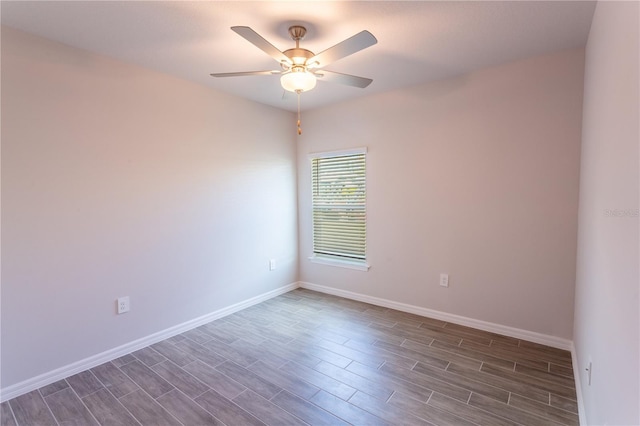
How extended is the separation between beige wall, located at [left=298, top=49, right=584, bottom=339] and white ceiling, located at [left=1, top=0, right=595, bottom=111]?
0.99 ft

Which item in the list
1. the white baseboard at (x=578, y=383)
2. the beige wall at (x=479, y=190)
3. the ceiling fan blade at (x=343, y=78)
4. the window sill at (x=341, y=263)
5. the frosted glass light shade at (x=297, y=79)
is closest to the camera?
the white baseboard at (x=578, y=383)

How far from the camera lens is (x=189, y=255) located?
3.03 m

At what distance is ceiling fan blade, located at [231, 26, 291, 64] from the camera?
1593 millimetres

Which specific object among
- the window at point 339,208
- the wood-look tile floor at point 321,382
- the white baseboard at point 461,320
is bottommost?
the wood-look tile floor at point 321,382

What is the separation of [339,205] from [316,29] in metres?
2.18

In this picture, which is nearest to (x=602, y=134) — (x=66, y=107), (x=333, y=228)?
Answer: (x=333, y=228)

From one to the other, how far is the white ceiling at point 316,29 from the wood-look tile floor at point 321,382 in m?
2.40

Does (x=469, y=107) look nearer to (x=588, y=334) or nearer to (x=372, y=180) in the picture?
(x=372, y=180)

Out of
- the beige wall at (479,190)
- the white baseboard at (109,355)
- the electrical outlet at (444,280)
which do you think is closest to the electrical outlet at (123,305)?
the white baseboard at (109,355)

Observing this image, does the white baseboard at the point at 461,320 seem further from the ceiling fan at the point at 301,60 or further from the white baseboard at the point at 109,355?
the ceiling fan at the point at 301,60

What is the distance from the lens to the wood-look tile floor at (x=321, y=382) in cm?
184

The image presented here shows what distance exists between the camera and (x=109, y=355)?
2.49 metres

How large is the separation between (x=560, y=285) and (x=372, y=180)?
1969mm

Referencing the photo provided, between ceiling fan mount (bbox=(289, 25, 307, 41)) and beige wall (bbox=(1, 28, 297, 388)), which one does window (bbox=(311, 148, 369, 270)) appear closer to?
beige wall (bbox=(1, 28, 297, 388))
